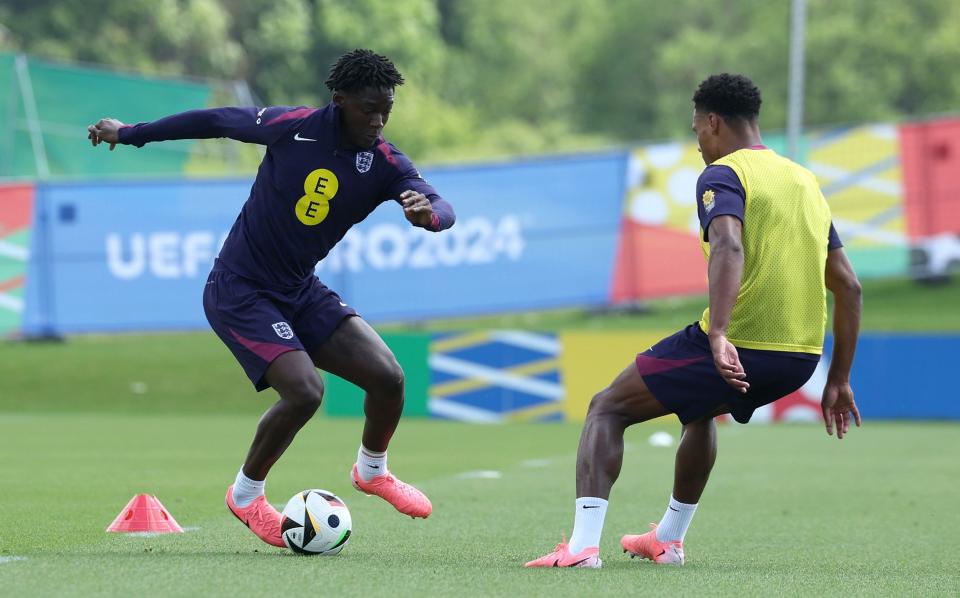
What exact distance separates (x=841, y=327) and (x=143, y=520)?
3.57 m

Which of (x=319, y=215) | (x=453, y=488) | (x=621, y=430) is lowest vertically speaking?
(x=453, y=488)

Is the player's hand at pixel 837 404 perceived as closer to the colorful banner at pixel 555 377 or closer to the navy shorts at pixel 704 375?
the navy shorts at pixel 704 375

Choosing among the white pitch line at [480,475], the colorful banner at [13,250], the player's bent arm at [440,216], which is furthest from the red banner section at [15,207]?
the player's bent arm at [440,216]

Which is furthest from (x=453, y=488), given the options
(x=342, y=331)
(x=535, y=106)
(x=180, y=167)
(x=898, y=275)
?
(x=535, y=106)

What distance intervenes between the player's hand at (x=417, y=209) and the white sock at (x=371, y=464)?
56.1 inches

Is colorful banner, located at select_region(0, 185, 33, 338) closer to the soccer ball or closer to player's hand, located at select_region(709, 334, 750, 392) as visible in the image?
the soccer ball

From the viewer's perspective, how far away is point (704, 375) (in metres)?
6.58

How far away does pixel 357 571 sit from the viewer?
6.46 meters

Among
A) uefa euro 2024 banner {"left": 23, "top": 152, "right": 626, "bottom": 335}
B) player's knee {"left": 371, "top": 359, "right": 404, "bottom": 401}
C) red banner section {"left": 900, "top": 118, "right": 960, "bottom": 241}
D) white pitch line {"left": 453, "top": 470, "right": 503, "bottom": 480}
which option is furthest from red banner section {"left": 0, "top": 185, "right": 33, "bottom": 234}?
player's knee {"left": 371, "top": 359, "right": 404, "bottom": 401}

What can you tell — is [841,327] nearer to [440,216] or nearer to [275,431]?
[440,216]

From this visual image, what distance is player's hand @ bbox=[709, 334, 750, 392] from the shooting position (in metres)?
6.23

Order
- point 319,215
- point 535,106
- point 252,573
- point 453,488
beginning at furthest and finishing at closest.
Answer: point 535,106, point 453,488, point 319,215, point 252,573

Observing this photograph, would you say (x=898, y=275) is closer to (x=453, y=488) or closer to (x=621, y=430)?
(x=453, y=488)

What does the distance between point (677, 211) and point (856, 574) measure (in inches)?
699
